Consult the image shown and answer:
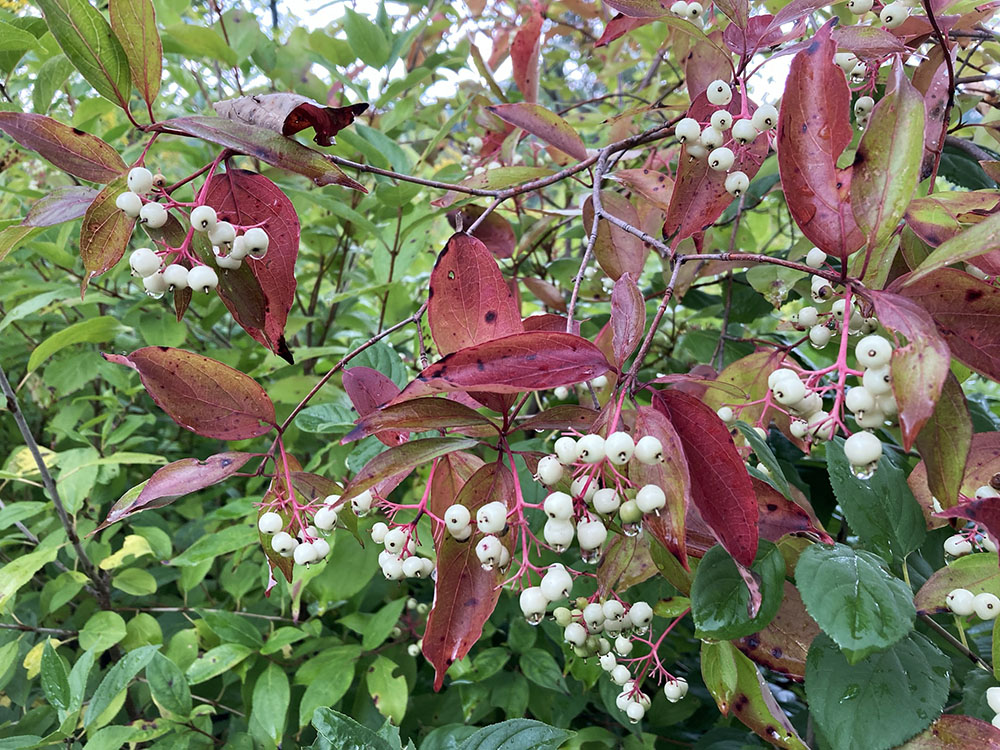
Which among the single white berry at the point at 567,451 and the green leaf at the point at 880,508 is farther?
the green leaf at the point at 880,508

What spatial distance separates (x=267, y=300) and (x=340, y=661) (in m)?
0.54

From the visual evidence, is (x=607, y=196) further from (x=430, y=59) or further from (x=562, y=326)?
(x=430, y=59)

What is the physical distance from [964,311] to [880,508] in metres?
0.24

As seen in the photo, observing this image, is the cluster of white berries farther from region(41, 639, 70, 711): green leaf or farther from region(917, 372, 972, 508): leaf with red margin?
region(41, 639, 70, 711): green leaf

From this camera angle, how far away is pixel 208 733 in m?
0.81

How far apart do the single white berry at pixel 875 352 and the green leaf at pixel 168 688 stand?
820mm

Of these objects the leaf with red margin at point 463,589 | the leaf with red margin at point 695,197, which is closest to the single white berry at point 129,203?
the leaf with red margin at point 463,589

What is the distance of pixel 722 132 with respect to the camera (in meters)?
0.58

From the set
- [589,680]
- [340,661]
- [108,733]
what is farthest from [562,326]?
[108,733]

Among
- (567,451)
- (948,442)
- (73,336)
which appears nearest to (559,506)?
(567,451)

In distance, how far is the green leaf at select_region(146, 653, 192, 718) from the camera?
77cm

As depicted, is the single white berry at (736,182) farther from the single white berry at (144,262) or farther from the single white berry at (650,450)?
the single white berry at (144,262)

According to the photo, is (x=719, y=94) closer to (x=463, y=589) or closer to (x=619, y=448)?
(x=619, y=448)

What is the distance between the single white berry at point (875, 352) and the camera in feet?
1.27
